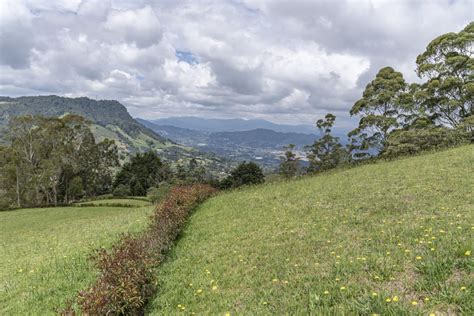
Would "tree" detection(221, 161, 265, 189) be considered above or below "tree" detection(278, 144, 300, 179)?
below

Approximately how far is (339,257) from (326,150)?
54063 mm

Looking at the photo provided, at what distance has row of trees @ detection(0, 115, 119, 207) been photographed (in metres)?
50.0

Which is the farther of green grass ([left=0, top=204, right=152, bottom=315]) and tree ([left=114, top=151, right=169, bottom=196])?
tree ([left=114, top=151, right=169, bottom=196])

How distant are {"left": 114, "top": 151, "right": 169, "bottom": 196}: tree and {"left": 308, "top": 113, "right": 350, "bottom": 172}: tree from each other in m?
41.6

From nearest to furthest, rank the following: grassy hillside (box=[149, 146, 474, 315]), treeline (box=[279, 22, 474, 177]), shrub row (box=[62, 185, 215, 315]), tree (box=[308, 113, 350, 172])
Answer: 1. grassy hillside (box=[149, 146, 474, 315])
2. shrub row (box=[62, 185, 215, 315])
3. treeline (box=[279, 22, 474, 177])
4. tree (box=[308, 113, 350, 172])

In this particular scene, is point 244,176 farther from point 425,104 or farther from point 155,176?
point 425,104

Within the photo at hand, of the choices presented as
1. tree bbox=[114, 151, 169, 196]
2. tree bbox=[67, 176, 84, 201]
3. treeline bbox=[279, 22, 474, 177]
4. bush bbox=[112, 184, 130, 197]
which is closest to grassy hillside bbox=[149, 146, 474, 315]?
treeline bbox=[279, 22, 474, 177]

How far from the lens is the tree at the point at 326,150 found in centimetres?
5691

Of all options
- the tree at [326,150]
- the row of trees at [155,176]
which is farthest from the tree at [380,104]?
the row of trees at [155,176]

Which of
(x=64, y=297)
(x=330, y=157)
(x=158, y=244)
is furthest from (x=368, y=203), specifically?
(x=330, y=157)

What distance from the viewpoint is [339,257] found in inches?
282

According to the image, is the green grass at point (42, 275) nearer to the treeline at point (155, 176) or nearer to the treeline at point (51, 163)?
the treeline at point (51, 163)

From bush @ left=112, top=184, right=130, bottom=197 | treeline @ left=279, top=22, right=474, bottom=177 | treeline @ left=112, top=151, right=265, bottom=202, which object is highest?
treeline @ left=279, top=22, right=474, bottom=177

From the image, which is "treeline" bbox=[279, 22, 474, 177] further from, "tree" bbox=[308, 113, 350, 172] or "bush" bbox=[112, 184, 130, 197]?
"bush" bbox=[112, 184, 130, 197]
